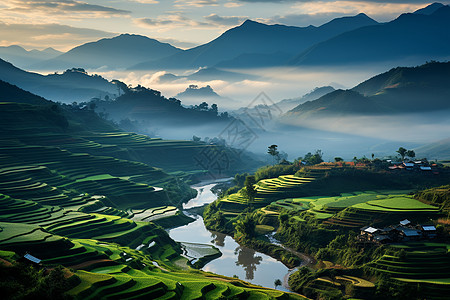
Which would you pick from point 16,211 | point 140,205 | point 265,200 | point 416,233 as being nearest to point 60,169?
point 140,205

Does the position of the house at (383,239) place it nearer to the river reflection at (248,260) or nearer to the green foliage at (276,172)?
the river reflection at (248,260)

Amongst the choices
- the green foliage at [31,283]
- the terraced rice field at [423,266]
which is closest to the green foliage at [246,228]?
the terraced rice field at [423,266]

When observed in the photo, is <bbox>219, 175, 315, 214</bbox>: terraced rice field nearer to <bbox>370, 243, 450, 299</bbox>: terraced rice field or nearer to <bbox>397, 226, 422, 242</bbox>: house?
<bbox>397, 226, 422, 242</bbox>: house

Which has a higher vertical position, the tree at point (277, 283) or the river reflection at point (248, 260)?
the tree at point (277, 283)

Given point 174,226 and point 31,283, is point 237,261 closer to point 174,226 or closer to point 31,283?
point 174,226

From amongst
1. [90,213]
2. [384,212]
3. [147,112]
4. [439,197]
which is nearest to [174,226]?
[90,213]

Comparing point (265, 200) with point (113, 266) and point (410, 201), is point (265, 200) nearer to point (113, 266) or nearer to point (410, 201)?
point (410, 201)

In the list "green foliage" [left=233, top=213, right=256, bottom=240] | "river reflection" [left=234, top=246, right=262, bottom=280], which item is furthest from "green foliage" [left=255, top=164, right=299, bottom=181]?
"river reflection" [left=234, top=246, right=262, bottom=280]
